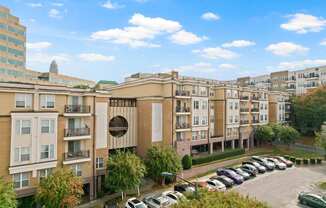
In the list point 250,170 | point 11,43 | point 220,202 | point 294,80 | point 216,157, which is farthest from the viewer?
point 294,80

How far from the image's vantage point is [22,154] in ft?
84.9

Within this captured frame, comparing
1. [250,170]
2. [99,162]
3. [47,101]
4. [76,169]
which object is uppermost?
[47,101]

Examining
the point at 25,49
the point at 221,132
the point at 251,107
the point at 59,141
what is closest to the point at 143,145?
the point at 59,141

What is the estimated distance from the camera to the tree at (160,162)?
33781 mm

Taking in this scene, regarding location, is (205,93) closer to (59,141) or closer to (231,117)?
(231,117)

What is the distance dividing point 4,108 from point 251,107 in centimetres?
4902

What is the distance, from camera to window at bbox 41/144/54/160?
2725 centimetres

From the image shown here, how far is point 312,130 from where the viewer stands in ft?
224

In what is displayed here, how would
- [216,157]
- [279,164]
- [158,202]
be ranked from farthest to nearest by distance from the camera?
[216,157] → [279,164] → [158,202]

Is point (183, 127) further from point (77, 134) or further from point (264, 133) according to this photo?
point (264, 133)

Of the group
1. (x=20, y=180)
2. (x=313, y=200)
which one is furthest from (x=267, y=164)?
(x=20, y=180)

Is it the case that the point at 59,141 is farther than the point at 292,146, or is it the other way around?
the point at 292,146

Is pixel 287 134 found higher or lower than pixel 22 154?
lower

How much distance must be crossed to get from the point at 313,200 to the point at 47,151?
1132 inches
